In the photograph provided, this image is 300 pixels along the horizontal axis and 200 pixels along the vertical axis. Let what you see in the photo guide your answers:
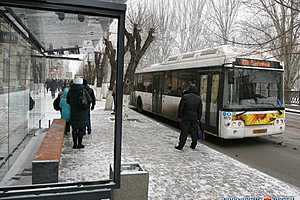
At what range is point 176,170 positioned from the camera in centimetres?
681

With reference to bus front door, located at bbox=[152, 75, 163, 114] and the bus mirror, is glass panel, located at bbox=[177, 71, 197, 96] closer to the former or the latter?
the bus mirror

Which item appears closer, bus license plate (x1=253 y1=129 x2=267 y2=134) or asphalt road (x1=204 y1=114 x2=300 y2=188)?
asphalt road (x1=204 y1=114 x2=300 y2=188)

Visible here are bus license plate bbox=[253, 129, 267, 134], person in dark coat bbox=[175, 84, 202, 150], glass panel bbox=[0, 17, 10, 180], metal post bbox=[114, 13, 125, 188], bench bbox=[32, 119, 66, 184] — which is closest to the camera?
metal post bbox=[114, 13, 125, 188]

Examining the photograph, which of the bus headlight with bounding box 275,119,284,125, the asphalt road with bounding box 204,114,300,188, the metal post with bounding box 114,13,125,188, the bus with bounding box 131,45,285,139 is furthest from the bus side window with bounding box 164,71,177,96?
the metal post with bounding box 114,13,125,188

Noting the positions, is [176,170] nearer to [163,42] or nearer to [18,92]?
[18,92]

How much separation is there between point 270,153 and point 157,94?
7.62 m

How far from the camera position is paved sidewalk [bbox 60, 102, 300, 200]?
5629 millimetres

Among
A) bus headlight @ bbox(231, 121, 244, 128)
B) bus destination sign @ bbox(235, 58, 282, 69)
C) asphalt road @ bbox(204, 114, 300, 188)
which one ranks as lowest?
asphalt road @ bbox(204, 114, 300, 188)

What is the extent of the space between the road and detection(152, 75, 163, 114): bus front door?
4.53 meters

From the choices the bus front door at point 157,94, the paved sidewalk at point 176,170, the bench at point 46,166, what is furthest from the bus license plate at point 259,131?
the bench at point 46,166

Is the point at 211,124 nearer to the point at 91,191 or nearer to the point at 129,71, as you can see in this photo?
the point at 91,191

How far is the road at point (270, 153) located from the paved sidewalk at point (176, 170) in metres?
0.58

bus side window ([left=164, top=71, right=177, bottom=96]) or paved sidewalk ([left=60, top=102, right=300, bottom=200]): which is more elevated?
bus side window ([left=164, top=71, right=177, bottom=96])

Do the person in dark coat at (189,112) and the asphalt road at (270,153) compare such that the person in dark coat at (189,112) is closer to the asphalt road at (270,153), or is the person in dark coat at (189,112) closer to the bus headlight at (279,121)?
the asphalt road at (270,153)
